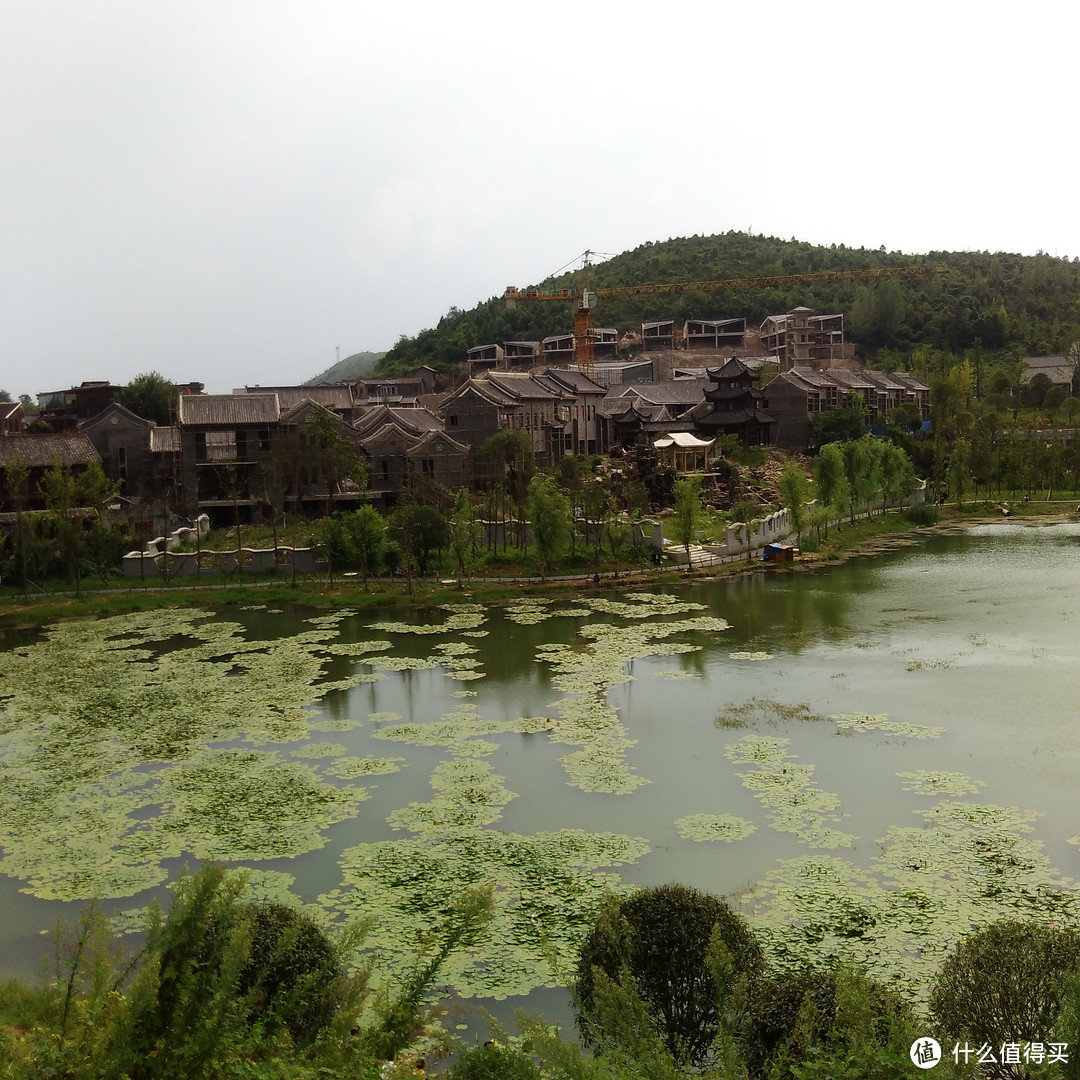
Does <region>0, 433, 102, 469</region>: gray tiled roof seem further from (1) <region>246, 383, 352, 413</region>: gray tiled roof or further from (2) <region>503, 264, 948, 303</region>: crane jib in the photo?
(2) <region>503, 264, 948, 303</region>: crane jib

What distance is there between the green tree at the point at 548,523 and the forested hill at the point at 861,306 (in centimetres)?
5146

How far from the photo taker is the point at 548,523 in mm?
30141

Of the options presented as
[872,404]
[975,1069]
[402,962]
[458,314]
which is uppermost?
[458,314]

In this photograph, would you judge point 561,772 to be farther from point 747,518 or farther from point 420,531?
point 747,518

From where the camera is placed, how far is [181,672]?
21484 mm

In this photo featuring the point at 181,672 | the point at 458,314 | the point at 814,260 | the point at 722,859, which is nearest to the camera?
the point at 722,859

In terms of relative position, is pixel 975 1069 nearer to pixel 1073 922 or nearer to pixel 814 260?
pixel 1073 922

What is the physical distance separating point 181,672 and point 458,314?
74691 millimetres

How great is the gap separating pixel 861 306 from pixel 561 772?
72.5 meters

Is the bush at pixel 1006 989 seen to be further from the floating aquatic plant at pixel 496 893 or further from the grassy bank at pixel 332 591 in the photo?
the grassy bank at pixel 332 591

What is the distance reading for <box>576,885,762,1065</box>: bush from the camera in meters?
7.60

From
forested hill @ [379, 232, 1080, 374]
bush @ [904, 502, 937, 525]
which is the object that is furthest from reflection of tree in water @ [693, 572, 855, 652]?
forested hill @ [379, 232, 1080, 374]

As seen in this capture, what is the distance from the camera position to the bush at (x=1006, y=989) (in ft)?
21.5

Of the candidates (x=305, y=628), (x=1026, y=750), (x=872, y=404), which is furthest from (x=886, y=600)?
(x=872, y=404)
